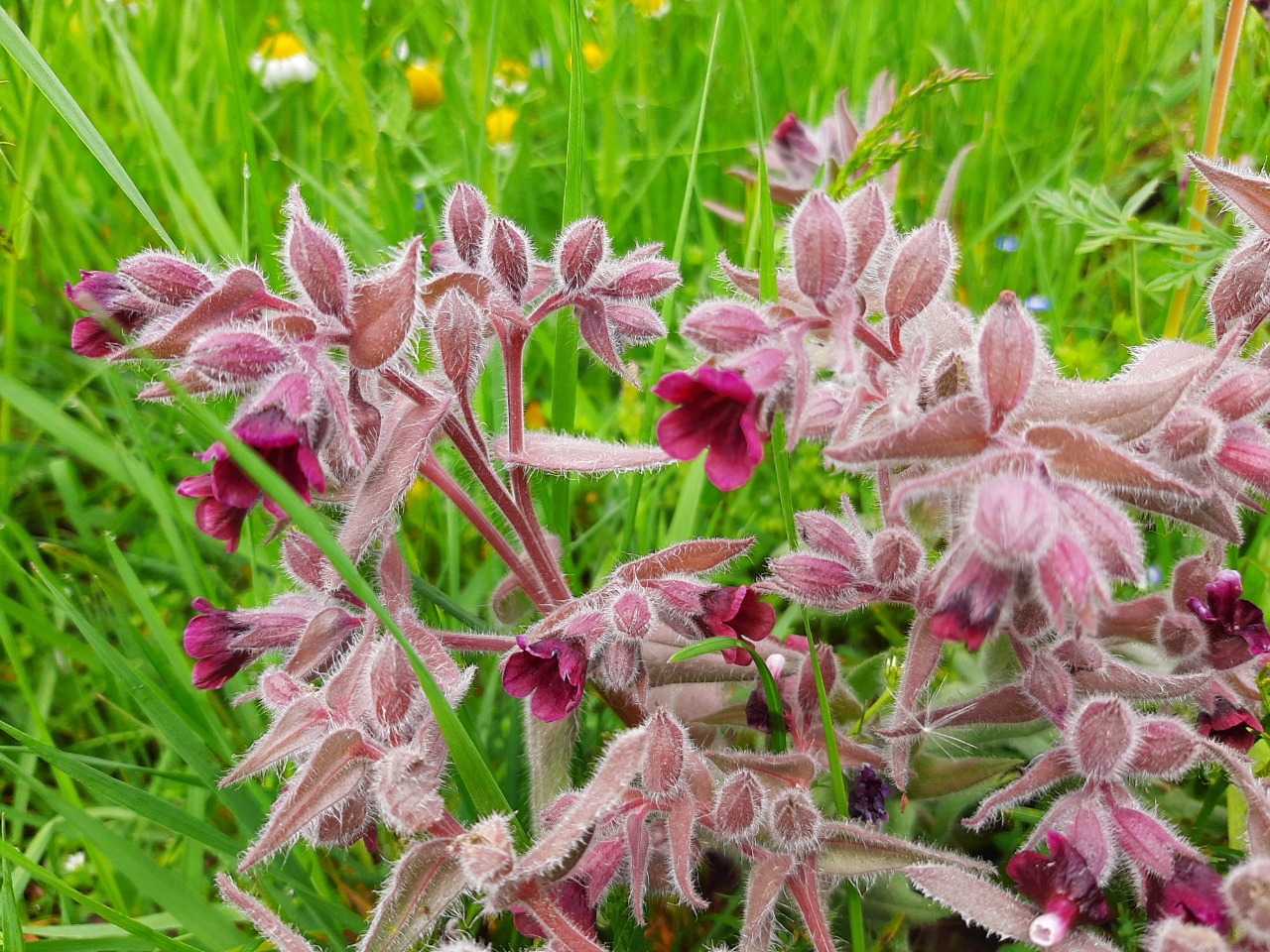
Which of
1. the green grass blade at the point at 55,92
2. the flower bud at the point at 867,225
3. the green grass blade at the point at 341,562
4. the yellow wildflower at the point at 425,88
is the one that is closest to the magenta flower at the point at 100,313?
the green grass blade at the point at 55,92

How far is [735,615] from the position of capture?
76.5 inches

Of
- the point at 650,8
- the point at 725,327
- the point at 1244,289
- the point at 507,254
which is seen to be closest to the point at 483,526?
the point at 507,254

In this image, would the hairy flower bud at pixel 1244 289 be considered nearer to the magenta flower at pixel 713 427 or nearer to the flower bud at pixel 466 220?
the magenta flower at pixel 713 427

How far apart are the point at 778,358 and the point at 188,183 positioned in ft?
6.70

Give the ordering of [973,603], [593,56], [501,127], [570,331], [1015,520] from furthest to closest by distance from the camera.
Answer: [593,56] → [501,127] → [570,331] → [973,603] → [1015,520]

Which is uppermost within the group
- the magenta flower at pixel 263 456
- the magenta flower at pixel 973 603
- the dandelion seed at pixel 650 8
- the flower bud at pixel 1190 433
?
the dandelion seed at pixel 650 8

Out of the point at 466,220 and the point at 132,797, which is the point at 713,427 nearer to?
the point at 466,220

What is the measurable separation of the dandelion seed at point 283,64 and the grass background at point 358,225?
0.27 ft

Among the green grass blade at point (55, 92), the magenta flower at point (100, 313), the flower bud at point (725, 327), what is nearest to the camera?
the flower bud at point (725, 327)

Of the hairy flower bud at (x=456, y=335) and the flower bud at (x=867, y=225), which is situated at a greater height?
the flower bud at (x=867, y=225)

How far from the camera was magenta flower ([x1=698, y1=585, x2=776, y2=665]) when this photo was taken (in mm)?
1925

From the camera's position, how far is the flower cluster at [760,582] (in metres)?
1.59

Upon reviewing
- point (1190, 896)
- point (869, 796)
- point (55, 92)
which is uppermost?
point (55, 92)

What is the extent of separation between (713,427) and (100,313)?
1085 millimetres
